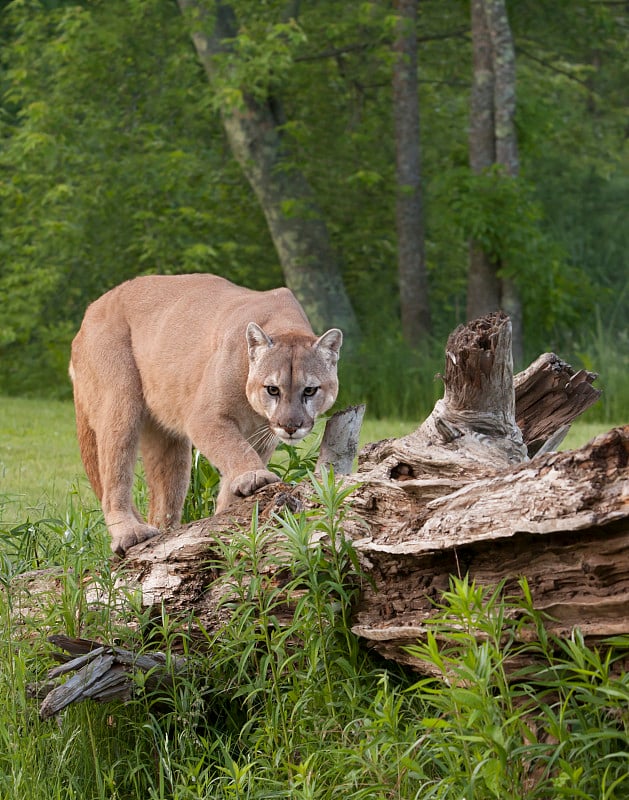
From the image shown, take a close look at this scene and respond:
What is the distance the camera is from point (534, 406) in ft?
17.0

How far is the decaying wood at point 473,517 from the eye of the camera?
3365mm

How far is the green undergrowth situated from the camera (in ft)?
10.8

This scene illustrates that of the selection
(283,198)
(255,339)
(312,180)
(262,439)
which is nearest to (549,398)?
(255,339)

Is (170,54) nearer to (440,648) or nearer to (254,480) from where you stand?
(254,480)

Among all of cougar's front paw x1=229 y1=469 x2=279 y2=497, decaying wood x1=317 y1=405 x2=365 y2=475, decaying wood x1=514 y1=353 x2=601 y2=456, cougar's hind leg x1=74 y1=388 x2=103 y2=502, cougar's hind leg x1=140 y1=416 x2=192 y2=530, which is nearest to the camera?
decaying wood x1=514 y1=353 x2=601 y2=456

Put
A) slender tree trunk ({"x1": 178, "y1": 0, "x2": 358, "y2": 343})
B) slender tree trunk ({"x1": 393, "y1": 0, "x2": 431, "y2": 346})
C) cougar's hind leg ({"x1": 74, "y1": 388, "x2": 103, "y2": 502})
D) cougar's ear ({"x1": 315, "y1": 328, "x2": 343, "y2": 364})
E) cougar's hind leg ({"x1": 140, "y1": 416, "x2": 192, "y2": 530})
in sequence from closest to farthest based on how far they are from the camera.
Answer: cougar's ear ({"x1": 315, "y1": 328, "x2": 343, "y2": 364}), cougar's hind leg ({"x1": 140, "y1": 416, "x2": 192, "y2": 530}), cougar's hind leg ({"x1": 74, "y1": 388, "x2": 103, "y2": 502}), slender tree trunk ({"x1": 178, "y1": 0, "x2": 358, "y2": 343}), slender tree trunk ({"x1": 393, "y1": 0, "x2": 431, "y2": 346})

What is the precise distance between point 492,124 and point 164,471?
1049cm

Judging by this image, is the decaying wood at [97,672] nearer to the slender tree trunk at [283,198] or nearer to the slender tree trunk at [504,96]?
the slender tree trunk at [504,96]

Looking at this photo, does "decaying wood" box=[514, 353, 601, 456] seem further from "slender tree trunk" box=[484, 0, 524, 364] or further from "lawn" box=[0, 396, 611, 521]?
"slender tree trunk" box=[484, 0, 524, 364]

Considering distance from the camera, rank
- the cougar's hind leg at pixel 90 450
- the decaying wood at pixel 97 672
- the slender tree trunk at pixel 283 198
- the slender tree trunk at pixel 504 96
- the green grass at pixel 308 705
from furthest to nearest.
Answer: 1. the slender tree trunk at pixel 283 198
2. the slender tree trunk at pixel 504 96
3. the cougar's hind leg at pixel 90 450
4. the decaying wood at pixel 97 672
5. the green grass at pixel 308 705

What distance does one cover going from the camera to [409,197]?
1712cm

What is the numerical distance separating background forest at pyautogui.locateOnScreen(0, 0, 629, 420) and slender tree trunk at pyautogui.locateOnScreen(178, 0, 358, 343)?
3cm

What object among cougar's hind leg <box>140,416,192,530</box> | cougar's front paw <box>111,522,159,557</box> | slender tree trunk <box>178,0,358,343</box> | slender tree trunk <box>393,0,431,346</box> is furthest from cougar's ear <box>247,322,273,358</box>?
slender tree trunk <box>393,0,431,346</box>

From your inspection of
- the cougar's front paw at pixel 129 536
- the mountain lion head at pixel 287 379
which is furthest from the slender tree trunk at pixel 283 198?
the cougar's front paw at pixel 129 536
